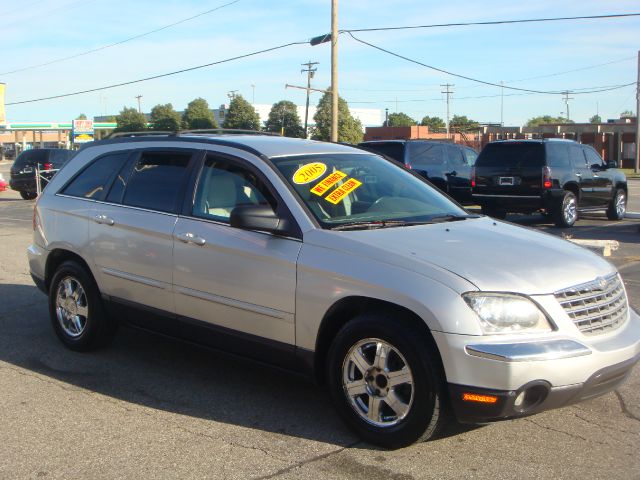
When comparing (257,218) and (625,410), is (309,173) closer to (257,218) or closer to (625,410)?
(257,218)

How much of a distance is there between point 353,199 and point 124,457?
2.16 meters

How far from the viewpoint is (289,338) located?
14.4ft

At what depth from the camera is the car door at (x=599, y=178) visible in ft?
52.9

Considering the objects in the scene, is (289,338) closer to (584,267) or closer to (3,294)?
(584,267)

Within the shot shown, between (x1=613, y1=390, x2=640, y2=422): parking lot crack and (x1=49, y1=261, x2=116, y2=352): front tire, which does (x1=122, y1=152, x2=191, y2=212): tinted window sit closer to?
(x1=49, y1=261, x2=116, y2=352): front tire

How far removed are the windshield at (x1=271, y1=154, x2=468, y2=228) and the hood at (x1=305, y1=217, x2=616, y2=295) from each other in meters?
0.25

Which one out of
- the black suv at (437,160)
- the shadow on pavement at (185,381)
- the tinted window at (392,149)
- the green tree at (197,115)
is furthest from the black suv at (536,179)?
the green tree at (197,115)

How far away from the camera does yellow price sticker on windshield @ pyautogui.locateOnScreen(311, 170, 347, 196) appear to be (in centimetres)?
471

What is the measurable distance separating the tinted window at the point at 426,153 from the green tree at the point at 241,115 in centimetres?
3881

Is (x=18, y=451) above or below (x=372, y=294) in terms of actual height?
below

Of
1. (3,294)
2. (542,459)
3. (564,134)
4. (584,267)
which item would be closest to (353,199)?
(584,267)

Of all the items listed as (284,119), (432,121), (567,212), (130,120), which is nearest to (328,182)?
(567,212)

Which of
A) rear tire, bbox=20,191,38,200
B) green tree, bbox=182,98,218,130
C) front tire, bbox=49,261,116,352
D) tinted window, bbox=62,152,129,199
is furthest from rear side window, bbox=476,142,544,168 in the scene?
green tree, bbox=182,98,218,130

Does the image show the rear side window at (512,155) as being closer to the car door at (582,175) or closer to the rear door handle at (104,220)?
the car door at (582,175)
